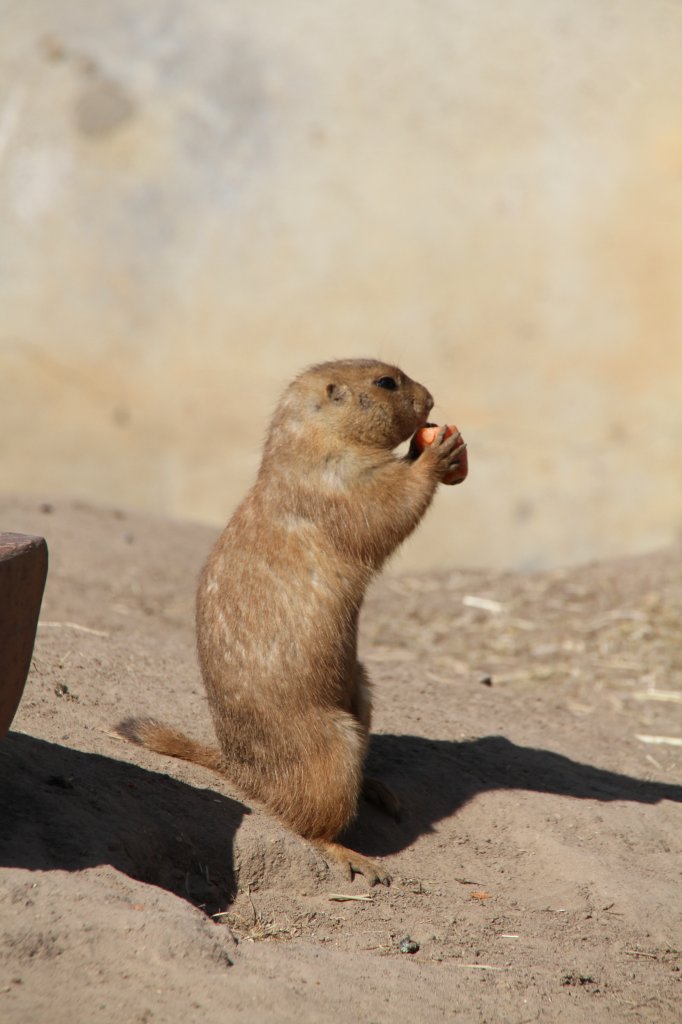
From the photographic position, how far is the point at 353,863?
510 centimetres

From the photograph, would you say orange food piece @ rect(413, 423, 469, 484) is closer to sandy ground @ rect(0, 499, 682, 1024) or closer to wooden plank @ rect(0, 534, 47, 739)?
sandy ground @ rect(0, 499, 682, 1024)

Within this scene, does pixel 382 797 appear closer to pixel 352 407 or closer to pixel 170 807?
pixel 170 807

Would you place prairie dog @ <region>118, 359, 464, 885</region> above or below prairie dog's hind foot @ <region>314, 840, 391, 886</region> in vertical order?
above

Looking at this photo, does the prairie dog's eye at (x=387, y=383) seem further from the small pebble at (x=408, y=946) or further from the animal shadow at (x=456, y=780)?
the small pebble at (x=408, y=946)

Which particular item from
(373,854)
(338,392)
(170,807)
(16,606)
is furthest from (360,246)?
(16,606)

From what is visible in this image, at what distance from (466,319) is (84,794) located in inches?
445

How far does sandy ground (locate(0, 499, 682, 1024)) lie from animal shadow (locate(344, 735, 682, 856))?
0.05 ft

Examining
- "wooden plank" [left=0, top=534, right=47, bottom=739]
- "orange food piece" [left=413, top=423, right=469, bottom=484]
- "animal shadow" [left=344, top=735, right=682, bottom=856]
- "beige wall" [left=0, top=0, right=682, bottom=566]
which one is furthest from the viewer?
"beige wall" [left=0, top=0, right=682, bottom=566]

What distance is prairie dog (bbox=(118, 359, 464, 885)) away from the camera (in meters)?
5.17

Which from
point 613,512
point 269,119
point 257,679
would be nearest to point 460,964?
point 257,679

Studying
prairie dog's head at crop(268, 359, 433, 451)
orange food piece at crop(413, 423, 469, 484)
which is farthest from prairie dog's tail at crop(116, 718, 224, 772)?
orange food piece at crop(413, 423, 469, 484)

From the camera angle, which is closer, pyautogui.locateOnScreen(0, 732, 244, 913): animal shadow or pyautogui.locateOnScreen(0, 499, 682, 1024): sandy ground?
pyautogui.locateOnScreen(0, 499, 682, 1024): sandy ground

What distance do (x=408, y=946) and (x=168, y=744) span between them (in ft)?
5.58

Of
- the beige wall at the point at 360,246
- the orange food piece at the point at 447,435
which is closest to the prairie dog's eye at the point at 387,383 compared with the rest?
the orange food piece at the point at 447,435
